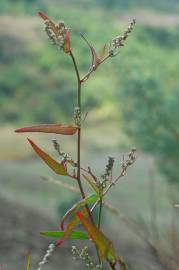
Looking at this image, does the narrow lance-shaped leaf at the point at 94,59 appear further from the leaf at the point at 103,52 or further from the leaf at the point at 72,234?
the leaf at the point at 72,234

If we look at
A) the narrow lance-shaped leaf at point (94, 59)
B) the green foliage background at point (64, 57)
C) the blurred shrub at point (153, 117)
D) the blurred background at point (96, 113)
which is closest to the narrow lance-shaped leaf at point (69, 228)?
the narrow lance-shaped leaf at point (94, 59)

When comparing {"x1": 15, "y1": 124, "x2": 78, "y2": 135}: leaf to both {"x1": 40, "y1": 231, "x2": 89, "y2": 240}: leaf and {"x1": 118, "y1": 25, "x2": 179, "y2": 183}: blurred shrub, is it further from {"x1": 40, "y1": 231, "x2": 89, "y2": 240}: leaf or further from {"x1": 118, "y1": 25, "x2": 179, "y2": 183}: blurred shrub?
{"x1": 118, "y1": 25, "x2": 179, "y2": 183}: blurred shrub

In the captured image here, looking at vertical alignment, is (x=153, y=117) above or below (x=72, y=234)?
above

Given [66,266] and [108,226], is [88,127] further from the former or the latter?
[66,266]

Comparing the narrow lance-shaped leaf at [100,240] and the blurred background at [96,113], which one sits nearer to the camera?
the narrow lance-shaped leaf at [100,240]

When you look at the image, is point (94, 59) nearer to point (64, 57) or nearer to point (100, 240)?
point (100, 240)

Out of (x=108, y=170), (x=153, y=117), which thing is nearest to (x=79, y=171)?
(x=108, y=170)

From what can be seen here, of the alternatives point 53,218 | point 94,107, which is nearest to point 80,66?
point 94,107
